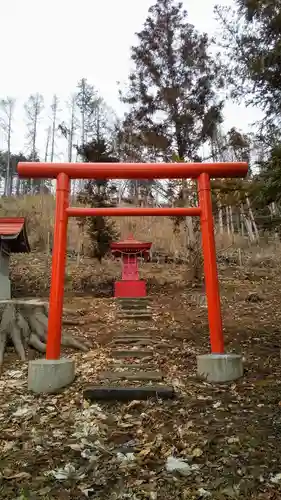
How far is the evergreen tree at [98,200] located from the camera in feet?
53.1

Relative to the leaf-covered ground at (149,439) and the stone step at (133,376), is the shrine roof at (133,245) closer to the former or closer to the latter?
the leaf-covered ground at (149,439)

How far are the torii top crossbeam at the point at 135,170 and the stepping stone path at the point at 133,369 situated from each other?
2.77 meters

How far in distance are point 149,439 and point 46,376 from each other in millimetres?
1741

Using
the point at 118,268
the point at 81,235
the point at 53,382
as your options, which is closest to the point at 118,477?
the point at 53,382

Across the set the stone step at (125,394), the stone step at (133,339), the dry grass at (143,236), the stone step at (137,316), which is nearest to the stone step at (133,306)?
the stone step at (137,316)

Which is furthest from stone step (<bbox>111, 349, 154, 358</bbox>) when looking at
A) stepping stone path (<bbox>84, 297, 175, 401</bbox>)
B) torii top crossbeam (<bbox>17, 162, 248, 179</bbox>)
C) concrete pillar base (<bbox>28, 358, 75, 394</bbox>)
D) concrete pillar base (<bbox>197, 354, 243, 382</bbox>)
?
torii top crossbeam (<bbox>17, 162, 248, 179</bbox>)

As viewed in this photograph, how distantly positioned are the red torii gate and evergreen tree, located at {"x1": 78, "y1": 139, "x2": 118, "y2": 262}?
424 inches

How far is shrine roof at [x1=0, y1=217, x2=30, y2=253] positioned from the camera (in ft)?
38.3

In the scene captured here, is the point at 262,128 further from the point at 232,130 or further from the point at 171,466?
the point at 232,130

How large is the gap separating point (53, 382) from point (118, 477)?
1.99 m

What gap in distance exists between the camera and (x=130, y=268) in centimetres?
1394

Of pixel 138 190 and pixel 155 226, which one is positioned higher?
pixel 138 190

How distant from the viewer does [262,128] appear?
6.32 m

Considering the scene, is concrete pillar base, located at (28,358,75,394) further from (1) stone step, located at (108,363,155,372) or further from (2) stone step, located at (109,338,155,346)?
(2) stone step, located at (109,338,155,346)
